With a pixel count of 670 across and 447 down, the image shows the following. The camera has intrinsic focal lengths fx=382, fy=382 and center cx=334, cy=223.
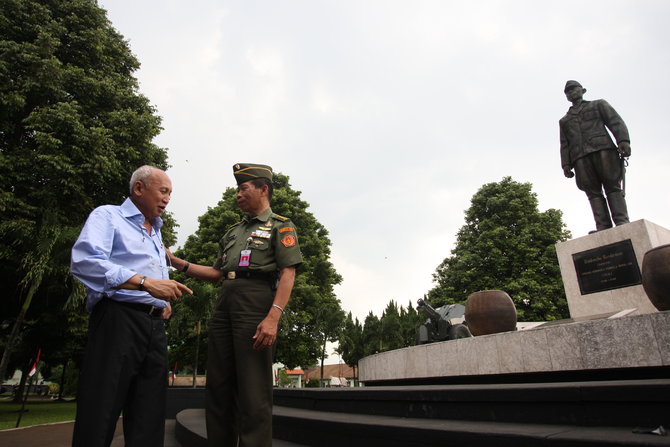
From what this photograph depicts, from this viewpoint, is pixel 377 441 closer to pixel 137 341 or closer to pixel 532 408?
pixel 532 408

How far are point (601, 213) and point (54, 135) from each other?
611 inches

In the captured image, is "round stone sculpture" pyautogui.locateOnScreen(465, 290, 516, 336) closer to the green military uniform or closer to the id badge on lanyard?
the green military uniform

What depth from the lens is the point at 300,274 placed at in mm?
24094

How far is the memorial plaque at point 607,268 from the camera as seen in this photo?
23.0 feet

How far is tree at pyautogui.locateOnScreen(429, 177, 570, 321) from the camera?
24.4 m

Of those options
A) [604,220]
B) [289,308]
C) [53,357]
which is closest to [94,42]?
[289,308]

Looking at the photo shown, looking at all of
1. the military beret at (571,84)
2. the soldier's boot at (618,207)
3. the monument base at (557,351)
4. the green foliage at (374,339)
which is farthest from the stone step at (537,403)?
the green foliage at (374,339)

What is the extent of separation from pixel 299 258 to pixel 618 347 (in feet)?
12.5

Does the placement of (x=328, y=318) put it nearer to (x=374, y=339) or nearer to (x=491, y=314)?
(x=491, y=314)

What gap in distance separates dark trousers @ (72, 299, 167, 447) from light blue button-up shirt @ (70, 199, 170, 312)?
10cm

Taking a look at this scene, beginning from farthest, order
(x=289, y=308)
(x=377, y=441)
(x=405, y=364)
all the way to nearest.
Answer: (x=289, y=308), (x=405, y=364), (x=377, y=441)

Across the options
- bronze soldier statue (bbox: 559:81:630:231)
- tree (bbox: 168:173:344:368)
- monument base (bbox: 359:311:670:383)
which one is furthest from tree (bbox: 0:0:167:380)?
bronze soldier statue (bbox: 559:81:630:231)

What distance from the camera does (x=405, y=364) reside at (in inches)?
288

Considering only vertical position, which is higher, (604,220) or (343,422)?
(604,220)
